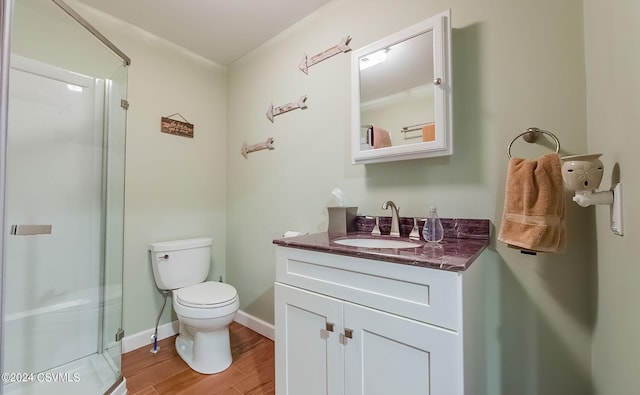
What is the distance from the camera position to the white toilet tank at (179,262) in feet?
6.19

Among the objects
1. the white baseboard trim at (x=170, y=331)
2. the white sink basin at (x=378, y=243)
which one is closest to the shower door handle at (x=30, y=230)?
the white baseboard trim at (x=170, y=331)

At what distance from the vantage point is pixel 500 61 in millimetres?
1157

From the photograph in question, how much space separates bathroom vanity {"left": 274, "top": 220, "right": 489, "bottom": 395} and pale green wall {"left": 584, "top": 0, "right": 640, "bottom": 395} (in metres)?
0.34

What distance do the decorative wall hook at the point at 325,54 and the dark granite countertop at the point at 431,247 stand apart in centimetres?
106

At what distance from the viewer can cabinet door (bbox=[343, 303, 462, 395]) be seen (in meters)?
0.79

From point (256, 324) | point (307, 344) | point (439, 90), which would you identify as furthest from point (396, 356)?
point (256, 324)

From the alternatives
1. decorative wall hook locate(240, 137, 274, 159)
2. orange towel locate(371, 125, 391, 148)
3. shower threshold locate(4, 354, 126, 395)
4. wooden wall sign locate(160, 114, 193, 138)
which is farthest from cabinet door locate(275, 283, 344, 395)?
wooden wall sign locate(160, 114, 193, 138)

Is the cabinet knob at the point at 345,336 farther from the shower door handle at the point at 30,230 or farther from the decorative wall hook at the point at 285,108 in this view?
the shower door handle at the point at 30,230

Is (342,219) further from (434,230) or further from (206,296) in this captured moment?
(206,296)

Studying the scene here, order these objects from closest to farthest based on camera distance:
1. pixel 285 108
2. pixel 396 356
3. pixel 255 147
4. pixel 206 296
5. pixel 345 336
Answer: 1. pixel 396 356
2. pixel 345 336
3. pixel 206 296
4. pixel 285 108
5. pixel 255 147

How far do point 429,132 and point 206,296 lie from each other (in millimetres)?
1593

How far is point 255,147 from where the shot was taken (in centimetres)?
220

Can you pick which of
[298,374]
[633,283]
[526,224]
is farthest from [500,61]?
[298,374]

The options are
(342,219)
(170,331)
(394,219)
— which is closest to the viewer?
(394,219)
